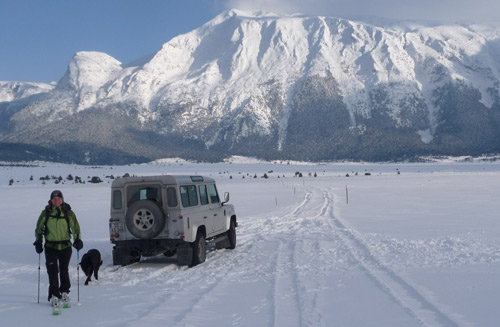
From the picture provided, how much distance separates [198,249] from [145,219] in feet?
5.46

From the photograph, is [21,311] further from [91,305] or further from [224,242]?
[224,242]

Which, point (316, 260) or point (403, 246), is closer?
point (316, 260)

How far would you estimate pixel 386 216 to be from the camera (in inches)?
958

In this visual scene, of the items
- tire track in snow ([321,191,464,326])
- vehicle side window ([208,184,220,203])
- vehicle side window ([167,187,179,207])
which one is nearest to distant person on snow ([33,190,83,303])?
vehicle side window ([167,187,179,207])

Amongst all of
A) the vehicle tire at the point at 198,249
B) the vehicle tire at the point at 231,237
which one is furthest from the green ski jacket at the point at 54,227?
the vehicle tire at the point at 231,237

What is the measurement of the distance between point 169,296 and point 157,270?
3.01 meters

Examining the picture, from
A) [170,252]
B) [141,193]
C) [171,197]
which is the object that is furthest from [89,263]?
[170,252]

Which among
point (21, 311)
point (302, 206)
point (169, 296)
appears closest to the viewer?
point (21, 311)

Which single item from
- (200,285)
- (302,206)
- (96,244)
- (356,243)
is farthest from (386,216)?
(200,285)

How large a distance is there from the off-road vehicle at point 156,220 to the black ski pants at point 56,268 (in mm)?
3218

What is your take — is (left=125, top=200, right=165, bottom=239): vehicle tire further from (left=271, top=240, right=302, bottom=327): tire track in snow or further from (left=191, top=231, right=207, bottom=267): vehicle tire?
(left=271, top=240, right=302, bottom=327): tire track in snow

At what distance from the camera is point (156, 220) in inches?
489

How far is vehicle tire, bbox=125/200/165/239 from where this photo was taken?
1244 cm

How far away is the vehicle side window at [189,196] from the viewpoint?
13227 mm
